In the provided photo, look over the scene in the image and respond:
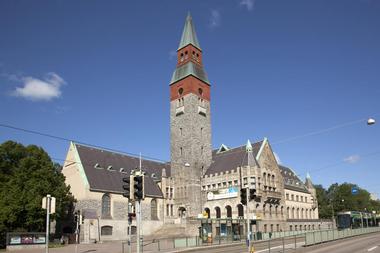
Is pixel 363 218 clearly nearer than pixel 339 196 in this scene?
Yes

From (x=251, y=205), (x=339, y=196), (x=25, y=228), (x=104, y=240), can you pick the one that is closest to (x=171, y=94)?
(x=251, y=205)

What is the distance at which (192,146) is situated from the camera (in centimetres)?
7106

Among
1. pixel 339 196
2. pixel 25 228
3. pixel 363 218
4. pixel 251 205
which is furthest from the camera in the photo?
pixel 339 196

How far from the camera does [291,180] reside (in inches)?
3408

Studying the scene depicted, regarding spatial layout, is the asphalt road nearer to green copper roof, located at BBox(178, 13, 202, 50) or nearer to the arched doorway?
the arched doorway

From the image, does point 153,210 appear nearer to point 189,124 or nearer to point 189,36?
point 189,124

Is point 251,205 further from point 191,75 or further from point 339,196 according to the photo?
point 339,196

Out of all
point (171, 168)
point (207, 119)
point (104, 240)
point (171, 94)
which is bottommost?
point (104, 240)

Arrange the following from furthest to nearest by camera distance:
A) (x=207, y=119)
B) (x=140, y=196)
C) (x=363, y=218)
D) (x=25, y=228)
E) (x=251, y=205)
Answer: (x=207, y=119)
(x=363, y=218)
(x=251, y=205)
(x=25, y=228)
(x=140, y=196)

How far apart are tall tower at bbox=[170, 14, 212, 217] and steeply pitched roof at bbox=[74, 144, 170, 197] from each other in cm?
488

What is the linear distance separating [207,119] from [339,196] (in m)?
69.0

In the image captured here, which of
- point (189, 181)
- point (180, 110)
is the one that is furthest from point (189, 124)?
point (189, 181)

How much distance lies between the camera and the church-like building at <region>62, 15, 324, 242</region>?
57562 millimetres

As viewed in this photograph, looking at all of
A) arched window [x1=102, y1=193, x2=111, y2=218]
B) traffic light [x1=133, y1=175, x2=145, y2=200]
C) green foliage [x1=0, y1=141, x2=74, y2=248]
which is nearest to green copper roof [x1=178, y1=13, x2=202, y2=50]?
arched window [x1=102, y1=193, x2=111, y2=218]
